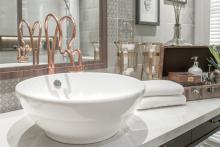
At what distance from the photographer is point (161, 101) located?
1.13 meters

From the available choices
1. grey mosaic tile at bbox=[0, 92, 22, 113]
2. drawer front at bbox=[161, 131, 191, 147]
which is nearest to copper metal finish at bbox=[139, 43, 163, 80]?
drawer front at bbox=[161, 131, 191, 147]

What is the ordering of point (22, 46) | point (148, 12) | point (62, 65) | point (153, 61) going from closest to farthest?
1. point (22, 46)
2. point (62, 65)
3. point (153, 61)
4. point (148, 12)

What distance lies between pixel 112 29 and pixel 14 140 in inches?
34.7

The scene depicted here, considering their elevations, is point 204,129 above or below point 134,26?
below

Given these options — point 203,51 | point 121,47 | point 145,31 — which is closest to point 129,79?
point 121,47

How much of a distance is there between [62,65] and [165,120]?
0.54 m

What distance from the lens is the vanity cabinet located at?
93 centimetres

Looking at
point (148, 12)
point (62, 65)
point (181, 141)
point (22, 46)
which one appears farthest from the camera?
point (148, 12)

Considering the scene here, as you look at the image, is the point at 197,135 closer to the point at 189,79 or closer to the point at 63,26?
the point at 189,79

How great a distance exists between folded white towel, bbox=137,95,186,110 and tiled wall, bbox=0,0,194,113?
0.38 m

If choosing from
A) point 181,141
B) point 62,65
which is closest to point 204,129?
point 181,141

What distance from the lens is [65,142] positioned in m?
0.71

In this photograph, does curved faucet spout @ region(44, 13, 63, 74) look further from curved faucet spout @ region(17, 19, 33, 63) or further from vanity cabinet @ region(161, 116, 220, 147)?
vanity cabinet @ region(161, 116, 220, 147)

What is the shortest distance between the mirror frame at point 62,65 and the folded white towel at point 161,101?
1.19 ft
